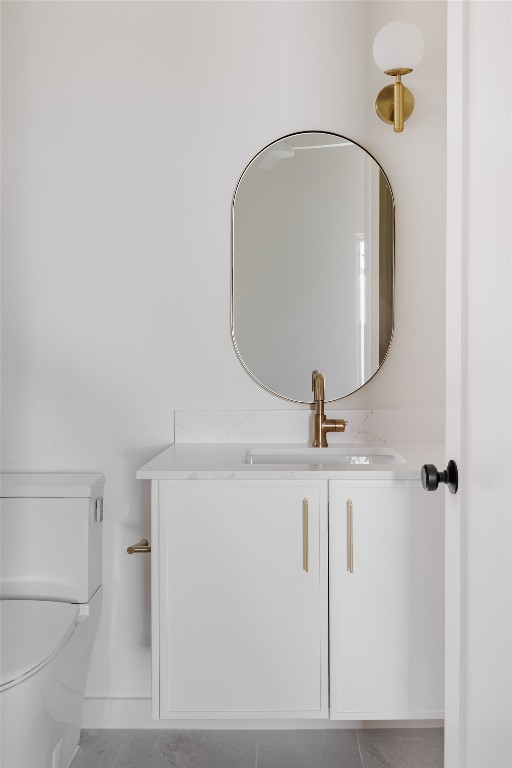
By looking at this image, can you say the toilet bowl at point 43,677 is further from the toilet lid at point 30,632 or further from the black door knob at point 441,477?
the black door knob at point 441,477

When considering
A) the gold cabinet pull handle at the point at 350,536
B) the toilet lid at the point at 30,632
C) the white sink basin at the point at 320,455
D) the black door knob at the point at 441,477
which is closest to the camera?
the black door knob at the point at 441,477

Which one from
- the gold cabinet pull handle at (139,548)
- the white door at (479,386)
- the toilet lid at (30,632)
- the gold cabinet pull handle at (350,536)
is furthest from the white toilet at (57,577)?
the white door at (479,386)

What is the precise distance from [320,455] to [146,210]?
0.91 m

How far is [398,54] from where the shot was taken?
5.95 ft

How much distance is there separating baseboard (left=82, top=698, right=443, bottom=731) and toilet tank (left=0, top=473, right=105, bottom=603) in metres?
0.44

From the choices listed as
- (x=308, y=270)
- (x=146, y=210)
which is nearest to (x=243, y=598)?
(x=308, y=270)

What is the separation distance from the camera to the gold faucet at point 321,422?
1.88m

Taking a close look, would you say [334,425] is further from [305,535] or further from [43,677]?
[43,677]

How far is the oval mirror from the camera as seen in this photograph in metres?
1.96

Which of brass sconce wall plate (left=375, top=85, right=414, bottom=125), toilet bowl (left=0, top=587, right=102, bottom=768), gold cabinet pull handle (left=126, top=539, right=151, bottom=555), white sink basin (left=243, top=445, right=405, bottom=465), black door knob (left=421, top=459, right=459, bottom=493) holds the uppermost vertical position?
brass sconce wall plate (left=375, top=85, right=414, bottom=125)

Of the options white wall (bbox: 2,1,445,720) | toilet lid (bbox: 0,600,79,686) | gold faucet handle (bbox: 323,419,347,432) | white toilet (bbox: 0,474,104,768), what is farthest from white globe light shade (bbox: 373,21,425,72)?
toilet lid (bbox: 0,600,79,686)

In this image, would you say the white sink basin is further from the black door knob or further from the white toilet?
the black door knob

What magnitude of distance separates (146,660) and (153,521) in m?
0.66

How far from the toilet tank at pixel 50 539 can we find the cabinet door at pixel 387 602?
2.23ft
